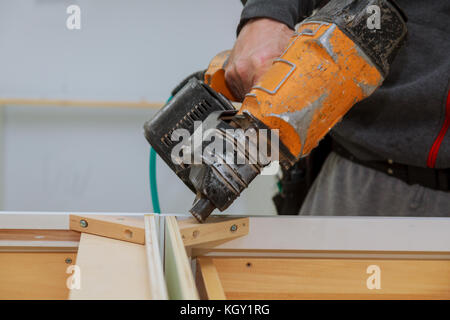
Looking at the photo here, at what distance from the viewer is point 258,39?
25.4 inches

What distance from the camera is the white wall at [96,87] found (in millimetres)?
1803

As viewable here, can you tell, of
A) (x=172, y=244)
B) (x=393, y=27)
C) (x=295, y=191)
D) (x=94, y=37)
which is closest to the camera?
(x=172, y=244)

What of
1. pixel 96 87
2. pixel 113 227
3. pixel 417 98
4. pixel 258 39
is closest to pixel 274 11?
pixel 258 39

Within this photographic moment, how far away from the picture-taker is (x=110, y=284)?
395mm

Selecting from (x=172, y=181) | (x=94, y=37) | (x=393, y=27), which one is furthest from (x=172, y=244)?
(x=94, y=37)

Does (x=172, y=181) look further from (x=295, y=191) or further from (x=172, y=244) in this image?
(x=172, y=244)

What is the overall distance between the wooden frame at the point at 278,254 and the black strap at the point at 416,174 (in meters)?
0.24

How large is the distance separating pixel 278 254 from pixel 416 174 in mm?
429

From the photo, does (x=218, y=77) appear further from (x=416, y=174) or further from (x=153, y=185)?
(x=416, y=174)

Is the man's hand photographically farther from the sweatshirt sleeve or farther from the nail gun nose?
the nail gun nose

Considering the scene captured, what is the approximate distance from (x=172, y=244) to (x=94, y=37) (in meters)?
1.63

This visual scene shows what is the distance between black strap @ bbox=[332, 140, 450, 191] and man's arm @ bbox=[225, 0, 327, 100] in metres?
0.41

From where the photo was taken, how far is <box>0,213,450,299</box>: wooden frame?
1.88 ft

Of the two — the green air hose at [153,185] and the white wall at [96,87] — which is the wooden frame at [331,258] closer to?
the green air hose at [153,185]
